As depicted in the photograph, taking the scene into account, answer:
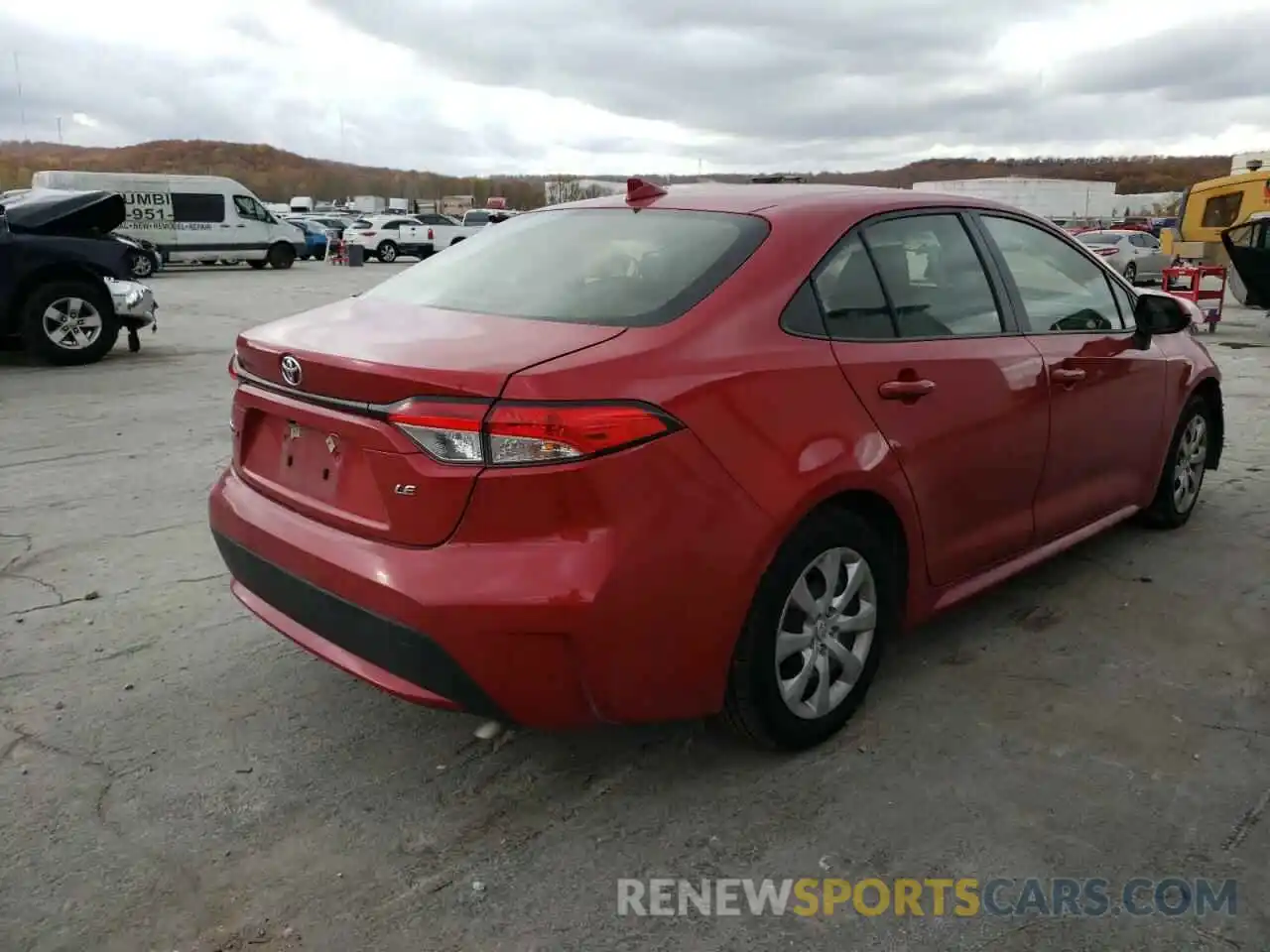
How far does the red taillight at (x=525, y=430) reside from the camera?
2.28 meters

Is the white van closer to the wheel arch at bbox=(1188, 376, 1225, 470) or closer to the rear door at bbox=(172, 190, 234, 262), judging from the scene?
the rear door at bbox=(172, 190, 234, 262)

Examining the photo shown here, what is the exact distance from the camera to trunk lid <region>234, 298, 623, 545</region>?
2361 millimetres

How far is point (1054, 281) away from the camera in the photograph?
3.92m

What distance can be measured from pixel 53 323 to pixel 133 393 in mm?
→ 2135

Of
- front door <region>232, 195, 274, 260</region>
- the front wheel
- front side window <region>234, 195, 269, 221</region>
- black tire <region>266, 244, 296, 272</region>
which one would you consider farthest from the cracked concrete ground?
black tire <region>266, 244, 296, 272</region>

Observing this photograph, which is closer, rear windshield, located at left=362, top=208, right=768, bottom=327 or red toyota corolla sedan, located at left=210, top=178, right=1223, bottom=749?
red toyota corolla sedan, located at left=210, top=178, right=1223, bottom=749

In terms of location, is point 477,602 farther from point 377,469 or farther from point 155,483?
point 155,483

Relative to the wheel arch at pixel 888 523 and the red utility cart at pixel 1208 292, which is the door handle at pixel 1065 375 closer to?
the wheel arch at pixel 888 523

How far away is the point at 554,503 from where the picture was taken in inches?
90.2

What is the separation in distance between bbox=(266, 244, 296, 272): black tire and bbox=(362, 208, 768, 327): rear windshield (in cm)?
2585

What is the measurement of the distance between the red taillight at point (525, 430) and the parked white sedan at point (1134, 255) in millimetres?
25775

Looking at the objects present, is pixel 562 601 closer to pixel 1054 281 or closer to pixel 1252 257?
pixel 1054 281

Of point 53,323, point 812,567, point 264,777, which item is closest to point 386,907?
point 264,777

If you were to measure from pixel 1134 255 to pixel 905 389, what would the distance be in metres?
25.6
